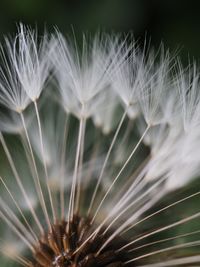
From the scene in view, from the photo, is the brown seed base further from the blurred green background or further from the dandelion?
the blurred green background

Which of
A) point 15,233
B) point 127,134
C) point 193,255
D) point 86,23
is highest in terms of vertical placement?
point 86,23

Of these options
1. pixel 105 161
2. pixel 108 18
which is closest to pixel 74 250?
pixel 105 161

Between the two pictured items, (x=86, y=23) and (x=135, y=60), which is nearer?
(x=135, y=60)

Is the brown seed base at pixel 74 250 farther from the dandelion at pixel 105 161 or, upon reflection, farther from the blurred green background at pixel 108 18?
the blurred green background at pixel 108 18

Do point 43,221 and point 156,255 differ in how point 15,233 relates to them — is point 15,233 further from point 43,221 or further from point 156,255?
point 156,255

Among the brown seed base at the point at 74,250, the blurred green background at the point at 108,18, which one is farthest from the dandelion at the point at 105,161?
the blurred green background at the point at 108,18

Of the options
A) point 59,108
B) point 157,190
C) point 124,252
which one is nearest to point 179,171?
point 157,190

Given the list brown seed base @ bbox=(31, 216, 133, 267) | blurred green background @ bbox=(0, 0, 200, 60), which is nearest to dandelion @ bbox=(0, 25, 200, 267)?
brown seed base @ bbox=(31, 216, 133, 267)

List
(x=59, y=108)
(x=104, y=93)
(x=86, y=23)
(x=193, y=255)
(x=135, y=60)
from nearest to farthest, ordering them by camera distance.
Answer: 1. (x=193, y=255)
2. (x=135, y=60)
3. (x=104, y=93)
4. (x=59, y=108)
5. (x=86, y=23)
